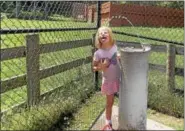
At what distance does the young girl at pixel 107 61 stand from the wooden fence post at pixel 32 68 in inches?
41.4

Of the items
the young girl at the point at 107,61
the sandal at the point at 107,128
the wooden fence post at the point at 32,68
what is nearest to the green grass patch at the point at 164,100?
the young girl at the point at 107,61

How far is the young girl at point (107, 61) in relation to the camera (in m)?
4.71

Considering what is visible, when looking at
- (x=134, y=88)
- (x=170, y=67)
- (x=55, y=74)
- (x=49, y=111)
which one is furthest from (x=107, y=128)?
(x=170, y=67)

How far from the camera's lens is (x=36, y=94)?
570cm

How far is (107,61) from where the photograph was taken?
15.8 ft

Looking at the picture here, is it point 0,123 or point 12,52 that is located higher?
point 12,52

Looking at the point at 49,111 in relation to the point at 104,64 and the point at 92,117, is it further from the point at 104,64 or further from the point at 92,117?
the point at 104,64

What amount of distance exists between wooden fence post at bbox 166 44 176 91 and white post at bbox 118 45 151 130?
2.25 meters

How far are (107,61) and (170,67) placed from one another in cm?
235

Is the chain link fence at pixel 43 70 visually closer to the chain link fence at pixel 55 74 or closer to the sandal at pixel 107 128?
the chain link fence at pixel 55 74

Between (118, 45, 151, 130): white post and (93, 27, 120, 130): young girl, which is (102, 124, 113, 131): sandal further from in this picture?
(118, 45, 151, 130): white post

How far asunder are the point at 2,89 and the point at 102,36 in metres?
1.31

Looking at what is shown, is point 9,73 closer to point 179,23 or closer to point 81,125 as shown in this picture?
point 81,125

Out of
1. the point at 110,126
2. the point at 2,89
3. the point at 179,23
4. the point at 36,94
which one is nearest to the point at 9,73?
the point at 36,94
